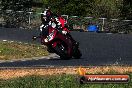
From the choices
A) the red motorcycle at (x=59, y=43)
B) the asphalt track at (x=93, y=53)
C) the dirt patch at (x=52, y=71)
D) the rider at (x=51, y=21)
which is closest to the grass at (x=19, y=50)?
the asphalt track at (x=93, y=53)

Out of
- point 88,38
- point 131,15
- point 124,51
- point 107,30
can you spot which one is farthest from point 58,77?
point 131,15

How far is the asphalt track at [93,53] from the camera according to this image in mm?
19375

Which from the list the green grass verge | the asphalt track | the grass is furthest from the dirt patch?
the grass

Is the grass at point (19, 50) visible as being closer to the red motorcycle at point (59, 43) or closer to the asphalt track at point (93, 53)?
the asphalt track at point (93, 53)

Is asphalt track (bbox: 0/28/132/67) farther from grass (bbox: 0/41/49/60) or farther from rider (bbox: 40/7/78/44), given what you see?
grass (bbox: 0/41/49/60)

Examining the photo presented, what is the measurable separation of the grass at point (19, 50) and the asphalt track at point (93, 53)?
1.87 metres

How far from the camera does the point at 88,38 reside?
3228 cm

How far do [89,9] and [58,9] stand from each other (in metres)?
3.49

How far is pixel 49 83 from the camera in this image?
13.5m

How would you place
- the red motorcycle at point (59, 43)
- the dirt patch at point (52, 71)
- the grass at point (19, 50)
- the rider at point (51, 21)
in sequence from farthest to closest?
the grass at point (19, 50) → the red motorcycle at point (59, 43) → the rider at point (51, 21) → the dirt patch at point (52, 71)

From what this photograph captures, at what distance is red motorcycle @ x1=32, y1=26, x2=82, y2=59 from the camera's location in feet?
65.3

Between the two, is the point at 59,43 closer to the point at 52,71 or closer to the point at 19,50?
the point at 52,71

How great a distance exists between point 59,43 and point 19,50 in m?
5.98

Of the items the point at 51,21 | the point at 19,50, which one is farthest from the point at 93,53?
the point at 51,21
